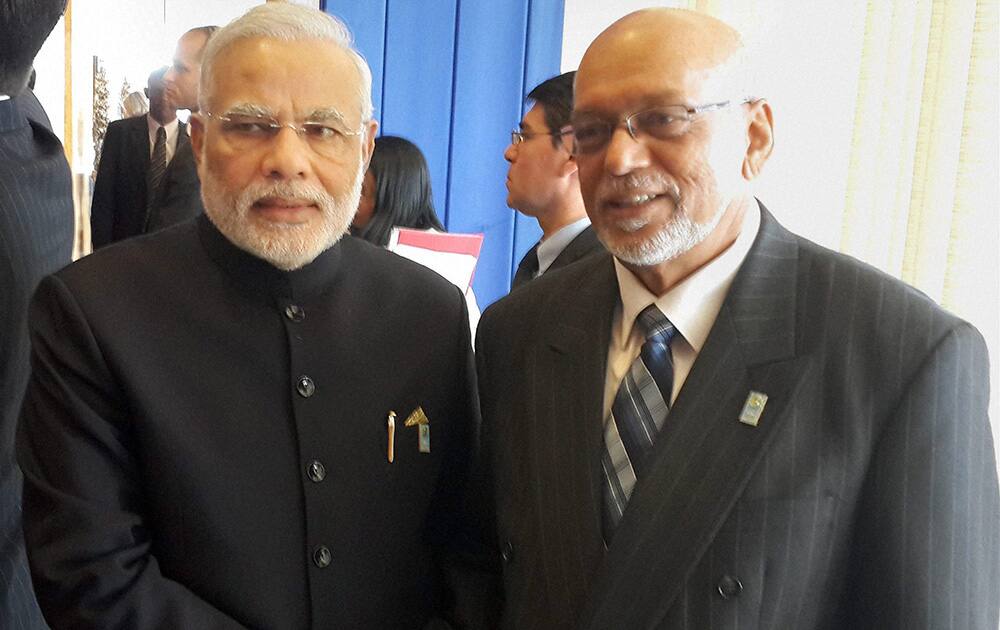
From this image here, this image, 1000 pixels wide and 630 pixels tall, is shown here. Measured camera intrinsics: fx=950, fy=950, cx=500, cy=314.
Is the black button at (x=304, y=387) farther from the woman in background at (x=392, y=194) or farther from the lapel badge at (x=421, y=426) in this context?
the woman in background at (x=392, y=194)

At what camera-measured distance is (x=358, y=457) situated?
1499 millimetres

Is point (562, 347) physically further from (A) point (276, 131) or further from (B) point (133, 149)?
(B) point (133, 149)

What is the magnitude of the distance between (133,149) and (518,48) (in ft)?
6.10

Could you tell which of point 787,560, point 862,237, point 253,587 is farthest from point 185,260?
point 862,237

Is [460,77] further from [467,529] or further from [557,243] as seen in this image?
[467,529]

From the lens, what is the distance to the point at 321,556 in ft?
4.73

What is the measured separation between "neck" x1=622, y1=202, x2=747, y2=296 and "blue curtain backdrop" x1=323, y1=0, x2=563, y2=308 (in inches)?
125

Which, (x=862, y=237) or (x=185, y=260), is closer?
(x=185, y=260)

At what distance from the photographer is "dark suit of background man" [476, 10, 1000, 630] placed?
3.99 feet

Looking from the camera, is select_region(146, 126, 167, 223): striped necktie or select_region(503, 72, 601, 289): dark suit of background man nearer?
select_region(503, 72, 601, 289): dark suit of background man

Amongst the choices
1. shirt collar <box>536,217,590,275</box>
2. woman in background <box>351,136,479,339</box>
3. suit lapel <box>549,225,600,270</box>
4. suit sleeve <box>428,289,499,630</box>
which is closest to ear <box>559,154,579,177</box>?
shirt collar <box>536,217,590,275</box>

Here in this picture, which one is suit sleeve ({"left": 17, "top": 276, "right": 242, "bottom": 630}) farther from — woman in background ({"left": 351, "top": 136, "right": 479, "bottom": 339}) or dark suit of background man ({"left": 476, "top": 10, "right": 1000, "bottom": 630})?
woman in background ({"left": 351, "top": 136, "right": 479, "bottom": 339})

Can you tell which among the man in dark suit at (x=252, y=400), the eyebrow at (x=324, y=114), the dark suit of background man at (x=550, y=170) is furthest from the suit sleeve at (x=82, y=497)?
the dark suit of background man at (x=550, y=170)

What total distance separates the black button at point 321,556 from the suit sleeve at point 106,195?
251 centimetres
